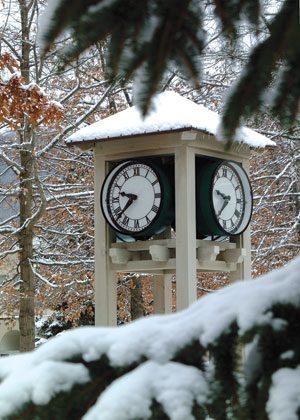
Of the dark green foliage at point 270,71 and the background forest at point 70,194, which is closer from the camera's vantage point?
the dark green foliage at point 270,71

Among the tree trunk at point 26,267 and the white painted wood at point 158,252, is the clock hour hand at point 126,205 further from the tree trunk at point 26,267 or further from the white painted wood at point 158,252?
the tree trunk at point 26,267

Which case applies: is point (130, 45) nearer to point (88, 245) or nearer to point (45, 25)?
point (45, 25)

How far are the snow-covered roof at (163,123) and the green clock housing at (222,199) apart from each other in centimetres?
32

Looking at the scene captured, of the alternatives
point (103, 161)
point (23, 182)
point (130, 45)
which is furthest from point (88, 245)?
point (130, 45)

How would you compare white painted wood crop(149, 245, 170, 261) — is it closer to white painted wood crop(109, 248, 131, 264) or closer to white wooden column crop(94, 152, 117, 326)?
white painted wood crop(109, 248, 131, 264)

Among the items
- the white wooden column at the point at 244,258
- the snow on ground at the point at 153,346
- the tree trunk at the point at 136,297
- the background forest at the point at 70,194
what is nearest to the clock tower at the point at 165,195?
the white wooden column at the point at 244,258

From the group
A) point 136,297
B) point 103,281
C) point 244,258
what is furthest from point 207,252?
point 136,297

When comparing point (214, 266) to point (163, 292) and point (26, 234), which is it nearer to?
point (163, 292)

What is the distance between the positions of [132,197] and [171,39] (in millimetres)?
4371

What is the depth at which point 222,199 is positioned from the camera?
608 centimetres

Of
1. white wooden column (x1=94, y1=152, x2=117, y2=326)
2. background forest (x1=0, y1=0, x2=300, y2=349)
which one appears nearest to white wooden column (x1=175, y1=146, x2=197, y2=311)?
white wooden column (x1=94, y1=152, x2=117, y2=326)

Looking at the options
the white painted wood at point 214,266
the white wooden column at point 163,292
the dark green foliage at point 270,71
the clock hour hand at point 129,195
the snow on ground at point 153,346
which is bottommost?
the white wooden column at point 163,292

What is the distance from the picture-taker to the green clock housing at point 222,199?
6.00 m

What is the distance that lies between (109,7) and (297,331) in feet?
2.46
